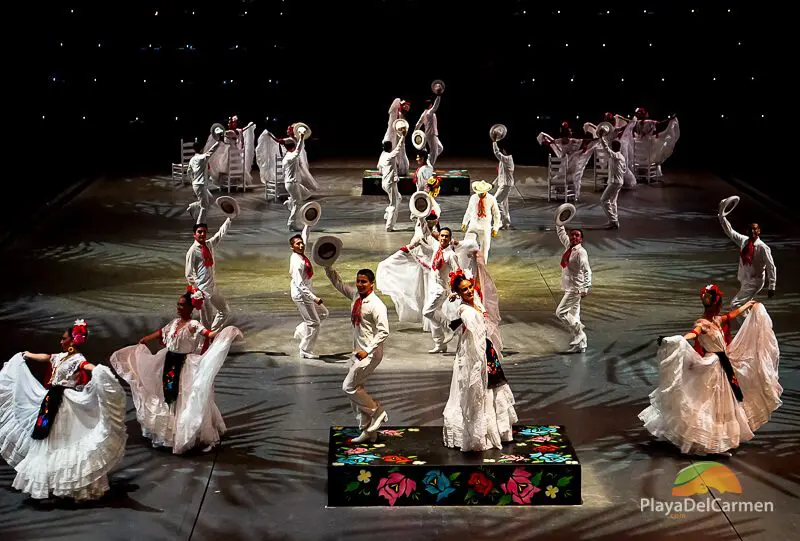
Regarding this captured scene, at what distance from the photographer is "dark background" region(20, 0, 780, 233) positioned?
85.3 feet

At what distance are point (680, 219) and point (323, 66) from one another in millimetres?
11167

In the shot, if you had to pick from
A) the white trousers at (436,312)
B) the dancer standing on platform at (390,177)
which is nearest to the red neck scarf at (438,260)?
the white trousers at (436,312)

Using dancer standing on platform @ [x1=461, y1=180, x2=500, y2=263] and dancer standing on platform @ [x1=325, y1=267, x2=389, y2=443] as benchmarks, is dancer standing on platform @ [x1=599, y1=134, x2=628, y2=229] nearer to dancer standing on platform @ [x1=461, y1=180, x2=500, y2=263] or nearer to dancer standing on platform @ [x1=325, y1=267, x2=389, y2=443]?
dancer standing on platform @ [x1=461, y1=180, x2=500, y2=263]

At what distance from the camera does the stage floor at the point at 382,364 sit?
9102 mm

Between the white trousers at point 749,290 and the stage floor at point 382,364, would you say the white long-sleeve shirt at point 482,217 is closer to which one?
the stage floor at point 382,364

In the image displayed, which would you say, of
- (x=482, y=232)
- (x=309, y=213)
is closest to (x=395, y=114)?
(x=482, y=232)

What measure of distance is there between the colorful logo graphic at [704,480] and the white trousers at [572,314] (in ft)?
10.3

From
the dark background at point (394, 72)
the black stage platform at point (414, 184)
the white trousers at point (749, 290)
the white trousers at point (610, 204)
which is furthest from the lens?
the dark background at point (394, 72)

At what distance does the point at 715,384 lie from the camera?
396 inches

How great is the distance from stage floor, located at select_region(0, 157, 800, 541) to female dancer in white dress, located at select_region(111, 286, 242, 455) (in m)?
0.26

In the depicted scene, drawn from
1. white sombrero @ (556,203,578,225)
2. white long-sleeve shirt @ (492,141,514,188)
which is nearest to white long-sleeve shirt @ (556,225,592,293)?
white sombrero @ (556,203,578,225)

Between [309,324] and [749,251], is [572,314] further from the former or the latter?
[309,324]

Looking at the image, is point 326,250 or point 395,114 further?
point 395,114

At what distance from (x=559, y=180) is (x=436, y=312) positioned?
32.4 ft
